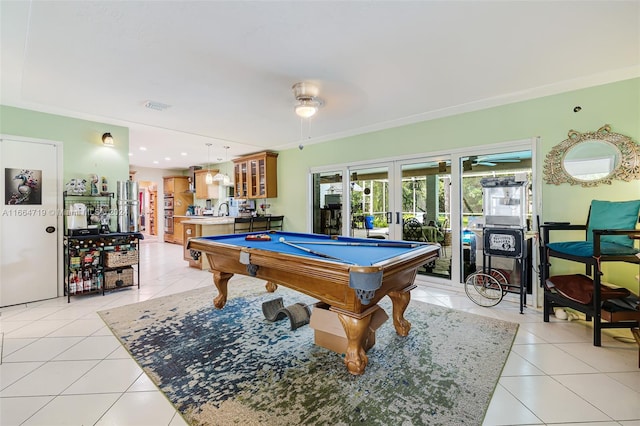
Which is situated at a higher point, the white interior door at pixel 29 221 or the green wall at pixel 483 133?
the green wall at pixel 483 133

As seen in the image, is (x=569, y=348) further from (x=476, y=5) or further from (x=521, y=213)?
(x=476, y=5)

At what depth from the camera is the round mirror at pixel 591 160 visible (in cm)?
299

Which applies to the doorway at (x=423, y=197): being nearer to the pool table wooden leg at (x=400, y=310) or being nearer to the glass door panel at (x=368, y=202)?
the glass door panel at (x=368, y=202)

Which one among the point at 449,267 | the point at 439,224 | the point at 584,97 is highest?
the point at 584,97

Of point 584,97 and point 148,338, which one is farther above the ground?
point 584,97

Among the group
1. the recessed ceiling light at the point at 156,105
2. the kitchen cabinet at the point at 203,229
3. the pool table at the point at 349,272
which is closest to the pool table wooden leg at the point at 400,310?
the pool table at the point at 349,272

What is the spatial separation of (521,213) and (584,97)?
144 centimetres

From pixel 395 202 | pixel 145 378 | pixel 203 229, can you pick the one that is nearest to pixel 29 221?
pixel 203 229

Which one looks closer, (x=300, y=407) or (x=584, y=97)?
(x=300, y=407)

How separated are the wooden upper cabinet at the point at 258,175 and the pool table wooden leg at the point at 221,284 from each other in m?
3.43

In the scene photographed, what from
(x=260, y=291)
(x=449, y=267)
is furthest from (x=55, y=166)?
(x=449, y=267)

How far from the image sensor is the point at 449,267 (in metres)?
4.52

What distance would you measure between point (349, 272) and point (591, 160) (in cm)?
322

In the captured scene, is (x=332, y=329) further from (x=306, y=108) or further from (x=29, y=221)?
(x=29, y=221)
